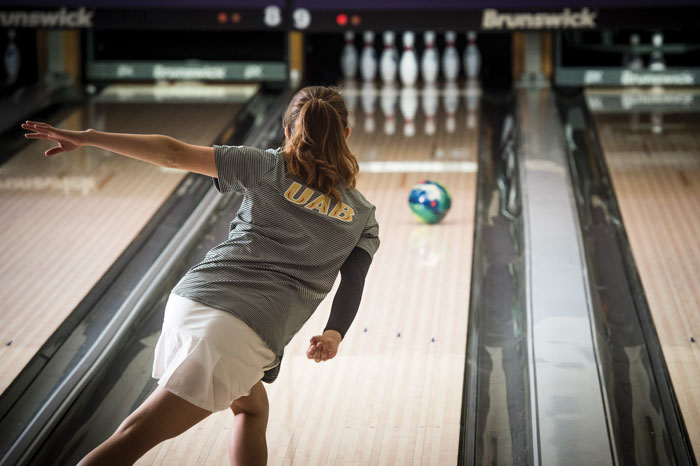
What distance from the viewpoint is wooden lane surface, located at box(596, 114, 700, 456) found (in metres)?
2.15

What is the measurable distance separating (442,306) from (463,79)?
2647 millimetres

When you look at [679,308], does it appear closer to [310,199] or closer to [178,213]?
[310,199]

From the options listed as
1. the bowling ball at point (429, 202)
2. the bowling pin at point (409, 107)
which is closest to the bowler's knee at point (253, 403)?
the bowling ball at point (429, 202)

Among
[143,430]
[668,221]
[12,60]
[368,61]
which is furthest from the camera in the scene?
[368,61]

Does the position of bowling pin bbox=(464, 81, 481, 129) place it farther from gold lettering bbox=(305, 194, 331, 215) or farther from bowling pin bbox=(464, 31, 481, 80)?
gold lettering bbox=(305, 194, 331, 215)

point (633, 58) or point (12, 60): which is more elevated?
point (12, 60)

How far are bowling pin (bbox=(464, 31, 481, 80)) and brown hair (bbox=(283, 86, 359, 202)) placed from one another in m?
3.51

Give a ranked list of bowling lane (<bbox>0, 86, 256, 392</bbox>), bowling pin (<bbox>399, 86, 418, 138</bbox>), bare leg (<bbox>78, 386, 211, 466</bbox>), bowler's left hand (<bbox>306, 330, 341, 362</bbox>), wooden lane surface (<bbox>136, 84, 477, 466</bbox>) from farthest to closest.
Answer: bowling pin (<bbox>399, 86, 418, 138</bbox>) → bowling lane (<bbox>0, 86, 256, 392</bbox>) → wooden lane surface (<bbox>136, 84, 477, 466</bbox>) → bowler's left hand (<bbox>306, 330, 341, 362</bbox>) → bare leg (<bbox>78, 386, 211, 466</bbox>)

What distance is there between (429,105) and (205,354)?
10.7 feet

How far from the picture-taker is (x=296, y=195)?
4.57 ft

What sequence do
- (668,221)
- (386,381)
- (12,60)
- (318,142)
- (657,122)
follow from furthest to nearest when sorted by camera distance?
(12,60) < (657,122) < (668,221) < (386,381) < (318,142)

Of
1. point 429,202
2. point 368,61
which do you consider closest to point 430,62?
point 368,61

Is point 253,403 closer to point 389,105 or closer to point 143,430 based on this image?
point 143,430

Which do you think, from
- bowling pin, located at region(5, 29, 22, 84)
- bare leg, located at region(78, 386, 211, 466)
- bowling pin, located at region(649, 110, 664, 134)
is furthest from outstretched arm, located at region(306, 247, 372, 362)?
bowling pin, located at region(5, 29, 22, 84)
